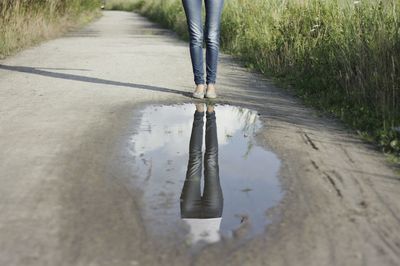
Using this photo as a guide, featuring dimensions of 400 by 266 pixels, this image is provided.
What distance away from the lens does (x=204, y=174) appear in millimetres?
3420

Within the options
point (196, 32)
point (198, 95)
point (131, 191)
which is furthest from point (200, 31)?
point (131, 191)

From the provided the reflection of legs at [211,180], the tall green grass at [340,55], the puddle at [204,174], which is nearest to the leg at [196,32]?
the puddle at [204,174]

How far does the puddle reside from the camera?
2.63 meters

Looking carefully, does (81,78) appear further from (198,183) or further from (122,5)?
(122,5)

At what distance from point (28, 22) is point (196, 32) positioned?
7.46 m

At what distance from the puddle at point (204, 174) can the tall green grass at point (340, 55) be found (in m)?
0.94

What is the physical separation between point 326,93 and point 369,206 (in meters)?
3.15

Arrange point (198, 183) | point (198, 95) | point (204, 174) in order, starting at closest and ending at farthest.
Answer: point (198, 183) < point (204, 174) < point (198, 95)

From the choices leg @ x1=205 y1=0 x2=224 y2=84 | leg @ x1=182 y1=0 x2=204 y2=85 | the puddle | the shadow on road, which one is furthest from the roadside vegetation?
the puddle

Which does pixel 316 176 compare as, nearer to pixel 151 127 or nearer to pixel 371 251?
pixel 371 251

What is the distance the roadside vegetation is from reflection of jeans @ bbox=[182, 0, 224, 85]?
4.61 meters

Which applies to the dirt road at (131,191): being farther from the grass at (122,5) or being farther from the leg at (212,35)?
the grass at (122,5)

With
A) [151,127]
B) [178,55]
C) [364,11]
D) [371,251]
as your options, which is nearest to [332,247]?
[371,251]

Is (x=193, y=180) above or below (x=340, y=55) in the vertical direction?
below
